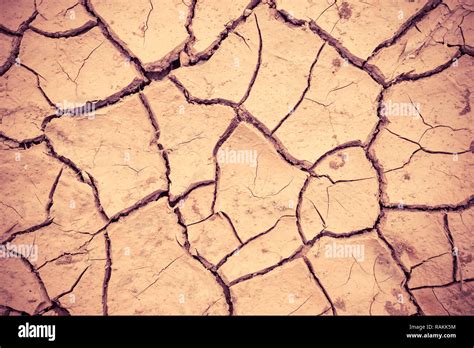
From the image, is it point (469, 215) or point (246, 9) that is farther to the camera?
point (246, 9)

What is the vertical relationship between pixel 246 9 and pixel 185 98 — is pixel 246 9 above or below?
above

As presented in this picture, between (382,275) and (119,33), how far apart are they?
2.15m

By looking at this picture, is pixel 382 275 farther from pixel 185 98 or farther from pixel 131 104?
pixel 131 104

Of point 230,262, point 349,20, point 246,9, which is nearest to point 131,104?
point 246,9

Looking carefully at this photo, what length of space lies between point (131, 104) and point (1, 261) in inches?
47.0

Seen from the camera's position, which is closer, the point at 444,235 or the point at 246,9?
the point at 444,235

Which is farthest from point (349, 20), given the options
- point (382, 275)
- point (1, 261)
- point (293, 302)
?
point (1, 261)

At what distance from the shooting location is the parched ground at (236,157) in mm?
2072

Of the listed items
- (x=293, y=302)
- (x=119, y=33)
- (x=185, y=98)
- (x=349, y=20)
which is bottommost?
(x=293, y=302)

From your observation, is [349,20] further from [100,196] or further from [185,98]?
[100,196]

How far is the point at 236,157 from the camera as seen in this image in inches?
84.1

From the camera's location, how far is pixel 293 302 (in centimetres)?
206

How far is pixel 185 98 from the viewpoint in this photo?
2182 mm

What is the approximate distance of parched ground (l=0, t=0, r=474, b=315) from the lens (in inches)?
81.6
